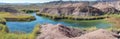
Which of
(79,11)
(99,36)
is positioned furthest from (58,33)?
(79,11)

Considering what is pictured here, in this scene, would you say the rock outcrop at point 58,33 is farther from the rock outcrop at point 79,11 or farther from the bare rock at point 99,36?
the rock outcrop at point 79,11

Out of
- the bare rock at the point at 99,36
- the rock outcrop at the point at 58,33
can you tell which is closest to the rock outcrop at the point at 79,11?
the rock outcrop at the point at 58,33

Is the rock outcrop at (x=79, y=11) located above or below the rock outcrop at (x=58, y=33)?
below

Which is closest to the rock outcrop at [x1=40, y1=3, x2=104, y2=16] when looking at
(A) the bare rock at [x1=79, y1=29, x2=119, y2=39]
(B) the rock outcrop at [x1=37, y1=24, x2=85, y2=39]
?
(B) the rock outcrop at [x1=37, y1=24, x2=85, y2=39]

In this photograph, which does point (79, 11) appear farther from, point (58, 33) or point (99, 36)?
point (99, 36)

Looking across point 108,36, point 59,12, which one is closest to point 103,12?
point 59,12

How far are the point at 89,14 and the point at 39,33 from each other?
42760mm

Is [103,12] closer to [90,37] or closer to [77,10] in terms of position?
[77,10]

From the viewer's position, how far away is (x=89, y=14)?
6531cm

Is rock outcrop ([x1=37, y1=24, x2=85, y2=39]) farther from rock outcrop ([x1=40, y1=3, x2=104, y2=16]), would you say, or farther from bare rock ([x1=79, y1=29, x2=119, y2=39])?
rock outcrop ([x1=40, y1=3, x2=104, y2=16])

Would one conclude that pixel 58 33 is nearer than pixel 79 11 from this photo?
Yes

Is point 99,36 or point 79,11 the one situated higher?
point 99,36

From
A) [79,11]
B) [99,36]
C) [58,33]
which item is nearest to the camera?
[99,36]

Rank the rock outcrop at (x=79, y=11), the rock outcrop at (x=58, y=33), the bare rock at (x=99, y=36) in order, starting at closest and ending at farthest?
the bare rock at (x=99, y=36)
the rock outcrop at (x=58, y=33)
the rock outcrop at (x=79, y=11)
